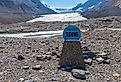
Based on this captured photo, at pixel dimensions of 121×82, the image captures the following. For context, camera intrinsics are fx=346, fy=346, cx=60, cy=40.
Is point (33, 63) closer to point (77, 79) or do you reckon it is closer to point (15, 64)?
point (15, 64)

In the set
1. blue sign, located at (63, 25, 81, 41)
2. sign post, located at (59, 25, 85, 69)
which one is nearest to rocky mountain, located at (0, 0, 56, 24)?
sign post, located at (59, 25, 85, 69)

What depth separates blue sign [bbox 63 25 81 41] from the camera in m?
12.4

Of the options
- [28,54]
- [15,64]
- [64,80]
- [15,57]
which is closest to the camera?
[64,80]

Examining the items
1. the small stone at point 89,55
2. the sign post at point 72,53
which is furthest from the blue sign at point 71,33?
the small stone at point 89,55

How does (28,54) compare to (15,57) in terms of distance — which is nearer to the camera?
(15,57)

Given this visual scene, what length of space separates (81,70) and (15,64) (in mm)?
2720

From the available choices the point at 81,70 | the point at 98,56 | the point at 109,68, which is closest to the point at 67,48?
the point at 81,70

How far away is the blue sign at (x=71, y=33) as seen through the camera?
12375 mm

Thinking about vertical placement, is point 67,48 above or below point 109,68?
above

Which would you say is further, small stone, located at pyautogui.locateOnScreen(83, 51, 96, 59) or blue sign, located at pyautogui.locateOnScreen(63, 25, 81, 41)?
small stone, located at pyautogui.locateOnScreen(83, 51, 96, 59)

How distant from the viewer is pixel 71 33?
1246 cm

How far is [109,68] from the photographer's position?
13.4 metres

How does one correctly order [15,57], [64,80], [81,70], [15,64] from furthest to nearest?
[15,57] → [15,64] → [81,70] → [64,80]

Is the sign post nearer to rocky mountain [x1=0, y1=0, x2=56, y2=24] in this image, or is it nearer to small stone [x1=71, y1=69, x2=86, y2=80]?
small stone [x1=71, y1=69, x2=86, y2=80]
